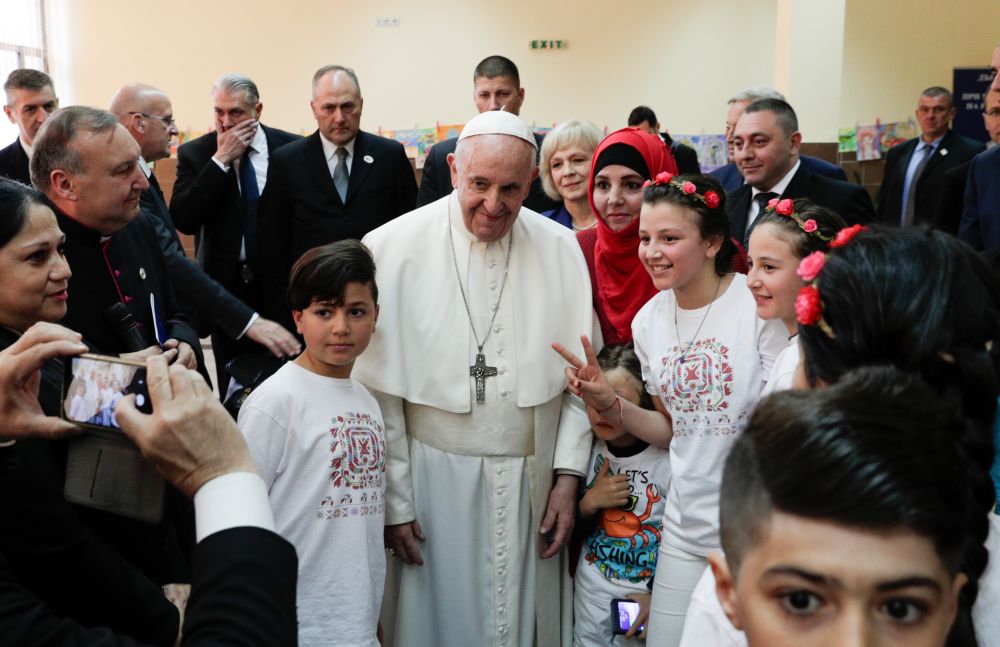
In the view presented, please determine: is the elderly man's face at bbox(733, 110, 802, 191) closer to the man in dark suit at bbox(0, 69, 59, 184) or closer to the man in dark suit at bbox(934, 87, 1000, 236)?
the man in dark suit at bbox(934, 87, 1000, 236)

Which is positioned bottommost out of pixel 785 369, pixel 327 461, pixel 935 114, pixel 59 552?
pixel 327 461

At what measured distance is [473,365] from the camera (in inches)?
124

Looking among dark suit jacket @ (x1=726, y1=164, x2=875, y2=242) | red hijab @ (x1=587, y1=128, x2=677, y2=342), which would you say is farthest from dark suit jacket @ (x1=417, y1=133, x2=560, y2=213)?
red hijab @ (x1=587, y1=128, x2=677, y2=342)

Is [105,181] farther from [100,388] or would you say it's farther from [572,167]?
[572,167]

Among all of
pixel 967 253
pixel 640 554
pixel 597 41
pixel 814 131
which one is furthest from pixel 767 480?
pixel 597 41

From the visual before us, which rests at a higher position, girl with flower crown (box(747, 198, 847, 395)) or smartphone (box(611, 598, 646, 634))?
girl with flower crown (box(747, 198, 847, 395))

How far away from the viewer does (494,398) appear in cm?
313

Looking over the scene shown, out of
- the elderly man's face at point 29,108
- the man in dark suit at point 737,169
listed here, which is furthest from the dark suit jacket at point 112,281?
the man in dark suit at point 737,169

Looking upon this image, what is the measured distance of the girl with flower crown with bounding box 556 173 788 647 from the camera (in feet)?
9.07

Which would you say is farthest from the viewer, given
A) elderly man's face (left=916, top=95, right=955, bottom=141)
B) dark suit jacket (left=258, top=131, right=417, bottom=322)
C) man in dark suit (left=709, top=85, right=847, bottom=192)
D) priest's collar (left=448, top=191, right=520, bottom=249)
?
elderly man's face (left=916, top=95, right=955, bottom=141)

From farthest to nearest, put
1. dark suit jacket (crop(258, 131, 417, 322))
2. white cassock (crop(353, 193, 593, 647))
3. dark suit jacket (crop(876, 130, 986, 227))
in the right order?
dark suit jacket (crop(876, 130, 986, 227)), dark suit jacket (crop(258, 131, 417, 322)), white cassock (crop(353, 193, 593, 647))

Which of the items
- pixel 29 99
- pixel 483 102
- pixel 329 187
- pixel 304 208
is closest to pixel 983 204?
pixel 483 102

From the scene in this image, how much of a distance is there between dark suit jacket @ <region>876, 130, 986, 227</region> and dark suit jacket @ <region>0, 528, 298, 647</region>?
7.59m

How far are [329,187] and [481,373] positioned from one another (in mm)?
2308
